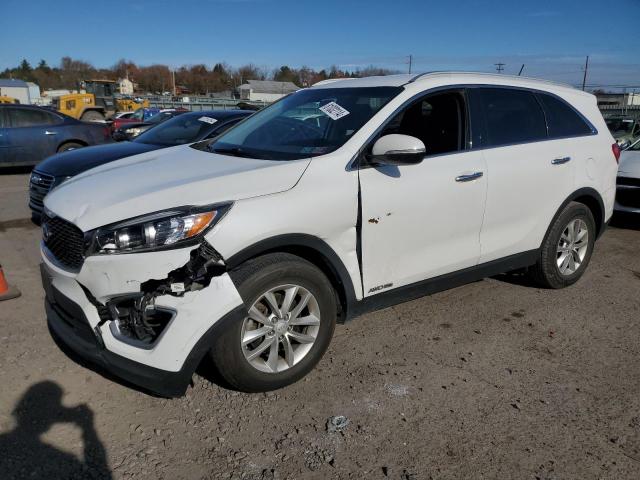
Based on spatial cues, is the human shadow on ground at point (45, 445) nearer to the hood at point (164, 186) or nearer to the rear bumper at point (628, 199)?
the hood at point (164, 186)

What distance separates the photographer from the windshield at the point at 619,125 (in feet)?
44.3

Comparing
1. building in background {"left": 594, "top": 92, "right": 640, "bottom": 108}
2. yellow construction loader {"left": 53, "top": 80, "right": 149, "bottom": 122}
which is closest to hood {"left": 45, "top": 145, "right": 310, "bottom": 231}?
yellow construction loader {"left": 53, "top": 80, "right": 149, "bottom": 122}

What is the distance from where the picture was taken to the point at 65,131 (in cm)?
1124

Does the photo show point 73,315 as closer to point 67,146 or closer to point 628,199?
point 628,199

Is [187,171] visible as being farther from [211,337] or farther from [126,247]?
[211,337]

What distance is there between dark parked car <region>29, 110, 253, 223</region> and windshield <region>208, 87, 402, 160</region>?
2427mm

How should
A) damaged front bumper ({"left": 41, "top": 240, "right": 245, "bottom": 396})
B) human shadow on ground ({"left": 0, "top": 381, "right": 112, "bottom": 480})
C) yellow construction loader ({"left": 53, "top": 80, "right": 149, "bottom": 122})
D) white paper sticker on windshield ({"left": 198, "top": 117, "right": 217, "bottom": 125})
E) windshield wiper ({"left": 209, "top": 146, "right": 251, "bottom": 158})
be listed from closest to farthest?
human shadow on ground ({"left": 0, "top": 381, "right": 112, "bottom": 480}) → damaged front bumper ({"left": 41, "top": 240, "right": 245, "bottom": 396}) → windshield wiper ({"left": 209, "top": 146, "right": 251, "bottom": 158}) → white paper sticker on windshield ({"left": 198, "top": 117, "right": 217, "bottom": 125}) → yellow construction loader ({"left": 53, "top": 80, "right": 149, "bottom": 122})

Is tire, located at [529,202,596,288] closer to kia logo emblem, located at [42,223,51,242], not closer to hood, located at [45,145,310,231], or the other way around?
hood, located at [45,145,310,231]

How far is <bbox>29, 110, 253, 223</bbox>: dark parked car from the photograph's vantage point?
580 cm

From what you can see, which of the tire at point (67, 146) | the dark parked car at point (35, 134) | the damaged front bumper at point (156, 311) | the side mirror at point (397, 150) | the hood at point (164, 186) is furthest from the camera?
the tire at point (67, 146)

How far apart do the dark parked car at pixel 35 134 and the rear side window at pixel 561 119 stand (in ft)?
32.1

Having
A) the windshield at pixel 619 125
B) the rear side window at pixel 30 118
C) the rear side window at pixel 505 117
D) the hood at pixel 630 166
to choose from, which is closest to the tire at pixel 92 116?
the rear side window at pixel 30 118

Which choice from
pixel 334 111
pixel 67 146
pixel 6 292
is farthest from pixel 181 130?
pixel 67 146

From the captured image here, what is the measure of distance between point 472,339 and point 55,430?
275 centimetres
